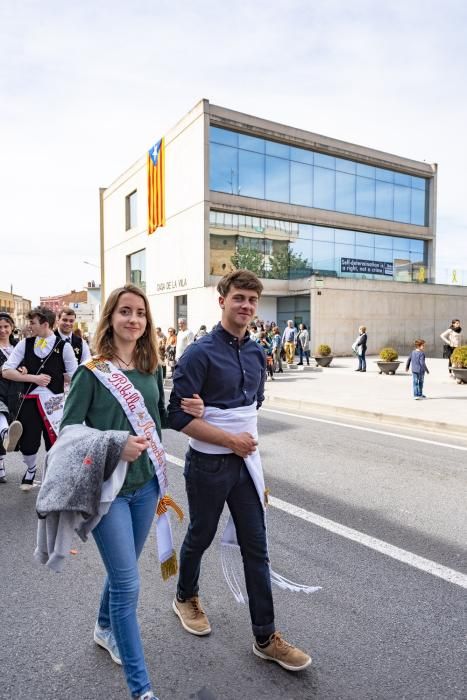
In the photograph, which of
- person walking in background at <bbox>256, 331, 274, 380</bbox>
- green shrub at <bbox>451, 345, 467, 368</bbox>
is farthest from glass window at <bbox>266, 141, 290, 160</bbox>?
green shrub at <bbox>451, 345, 467, 368</bbox>

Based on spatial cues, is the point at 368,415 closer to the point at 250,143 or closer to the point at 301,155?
the point at 250,143

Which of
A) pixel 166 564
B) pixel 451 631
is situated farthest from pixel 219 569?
pixel 451 631

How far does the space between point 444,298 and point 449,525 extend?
30.3 m

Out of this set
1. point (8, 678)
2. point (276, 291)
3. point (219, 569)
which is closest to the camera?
point (8, 678)

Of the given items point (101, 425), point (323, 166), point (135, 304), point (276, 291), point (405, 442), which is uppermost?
point (323, 166)

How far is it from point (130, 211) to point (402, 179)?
800 inches

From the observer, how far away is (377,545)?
162 inches

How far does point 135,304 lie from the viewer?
2.54 metres

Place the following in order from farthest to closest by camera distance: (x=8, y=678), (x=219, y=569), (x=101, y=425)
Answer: (x=219, y=569)
(x=8, y=678)
(x=101, y=425)

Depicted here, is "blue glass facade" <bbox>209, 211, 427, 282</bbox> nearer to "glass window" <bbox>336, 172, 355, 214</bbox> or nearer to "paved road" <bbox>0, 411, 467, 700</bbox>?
"glass window" <bbox>336, 172, 355, 214</bbox>

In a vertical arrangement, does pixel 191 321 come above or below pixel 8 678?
above

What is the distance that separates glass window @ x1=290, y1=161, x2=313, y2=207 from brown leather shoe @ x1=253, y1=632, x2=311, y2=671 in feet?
106

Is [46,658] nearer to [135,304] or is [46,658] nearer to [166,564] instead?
[166,564]

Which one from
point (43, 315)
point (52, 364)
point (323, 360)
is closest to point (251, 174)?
point (323, 360)
